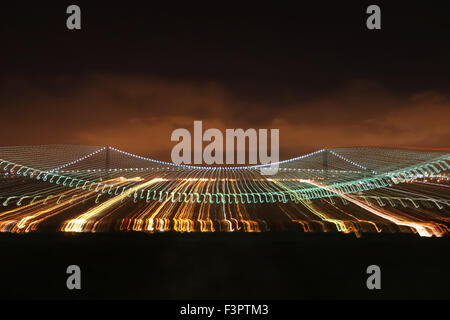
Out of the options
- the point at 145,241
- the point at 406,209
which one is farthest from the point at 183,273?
the point at 406,209

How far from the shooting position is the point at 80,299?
2.25 meters

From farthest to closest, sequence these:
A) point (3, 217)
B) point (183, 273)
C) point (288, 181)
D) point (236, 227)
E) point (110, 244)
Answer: point (288, 181), point (3, 217), point (236, 227), point (110, 244), point (183, 273)

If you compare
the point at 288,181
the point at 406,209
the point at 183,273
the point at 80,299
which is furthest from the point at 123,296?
the point at 288,181

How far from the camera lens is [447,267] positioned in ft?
8.54

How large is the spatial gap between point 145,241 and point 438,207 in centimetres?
518

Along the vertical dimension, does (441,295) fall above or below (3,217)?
below

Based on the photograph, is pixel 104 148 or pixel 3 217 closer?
pixel 3 217

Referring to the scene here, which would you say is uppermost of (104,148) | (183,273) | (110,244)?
→ (104,148)

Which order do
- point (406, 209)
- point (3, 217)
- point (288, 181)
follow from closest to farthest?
point (3, 217) → point (406, 209) → point (288, 181)

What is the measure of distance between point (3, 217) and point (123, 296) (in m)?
2.83

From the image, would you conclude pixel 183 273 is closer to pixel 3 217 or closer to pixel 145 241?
pixel 145 241
